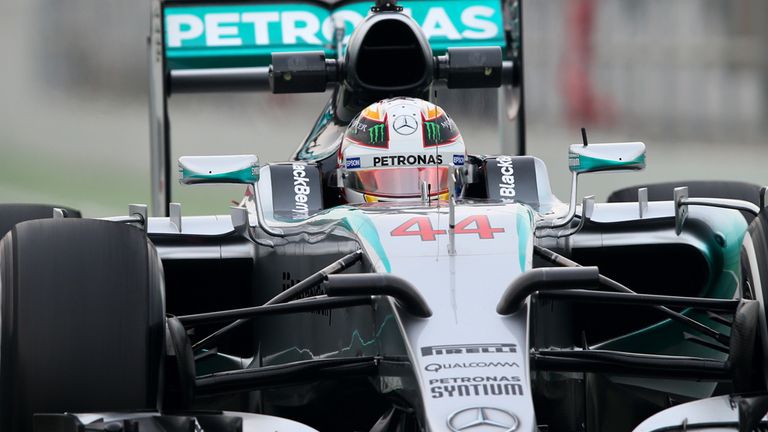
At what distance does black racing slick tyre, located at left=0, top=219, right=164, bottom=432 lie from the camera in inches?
165

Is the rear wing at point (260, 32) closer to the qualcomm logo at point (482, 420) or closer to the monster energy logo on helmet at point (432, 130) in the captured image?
the monster energy logo on helmet at point (432, 130)

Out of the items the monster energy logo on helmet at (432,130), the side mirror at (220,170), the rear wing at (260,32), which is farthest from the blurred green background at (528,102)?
the side mirror at (220,170)

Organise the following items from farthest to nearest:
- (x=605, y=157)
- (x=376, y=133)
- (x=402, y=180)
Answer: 1. (x=376, y=133)
2. (x=402, y=180)
3. (x=605, y=157)

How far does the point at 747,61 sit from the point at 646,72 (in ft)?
4.63

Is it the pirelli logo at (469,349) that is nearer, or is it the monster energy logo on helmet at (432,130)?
the pirelli logo at (469,349)

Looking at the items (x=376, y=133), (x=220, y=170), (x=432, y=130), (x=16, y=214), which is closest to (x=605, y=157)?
(x=432, y=130)

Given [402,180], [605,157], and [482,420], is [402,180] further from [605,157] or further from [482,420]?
[482,420]

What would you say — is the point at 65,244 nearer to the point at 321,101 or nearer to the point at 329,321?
the point at 329,321

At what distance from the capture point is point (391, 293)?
167 inches

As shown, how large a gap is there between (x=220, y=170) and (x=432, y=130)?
90 cm

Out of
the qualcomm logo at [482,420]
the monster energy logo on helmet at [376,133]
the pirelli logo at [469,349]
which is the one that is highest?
the monster energy logo on helmet at [376,133]

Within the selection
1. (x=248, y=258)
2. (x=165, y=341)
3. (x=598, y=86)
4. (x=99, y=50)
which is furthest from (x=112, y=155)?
(x=165, y=341)

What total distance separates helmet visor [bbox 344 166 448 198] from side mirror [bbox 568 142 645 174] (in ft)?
1.67

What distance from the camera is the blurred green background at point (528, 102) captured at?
16297 mm
